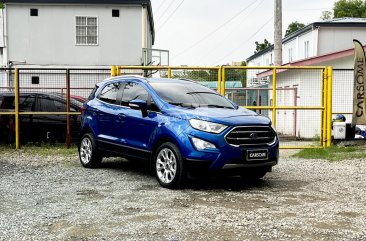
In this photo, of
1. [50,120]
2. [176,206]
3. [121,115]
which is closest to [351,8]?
[50,120]

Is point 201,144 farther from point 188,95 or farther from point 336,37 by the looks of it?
point 336,37

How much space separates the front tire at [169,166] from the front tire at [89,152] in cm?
206

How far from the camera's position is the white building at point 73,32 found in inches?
1037

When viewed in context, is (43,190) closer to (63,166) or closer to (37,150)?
(63,166)

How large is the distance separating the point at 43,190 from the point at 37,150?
5.44 meters

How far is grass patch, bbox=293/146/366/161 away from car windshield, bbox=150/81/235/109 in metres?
4.04

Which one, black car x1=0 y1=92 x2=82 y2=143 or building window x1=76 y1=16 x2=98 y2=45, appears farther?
building window x1=76 y1=16 x2=98 y2=45

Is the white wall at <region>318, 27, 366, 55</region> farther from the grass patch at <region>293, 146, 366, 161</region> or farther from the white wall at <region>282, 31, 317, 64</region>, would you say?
the grass patch at <region>293, 146, 366, 161</region>

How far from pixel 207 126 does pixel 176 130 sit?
1.65ft

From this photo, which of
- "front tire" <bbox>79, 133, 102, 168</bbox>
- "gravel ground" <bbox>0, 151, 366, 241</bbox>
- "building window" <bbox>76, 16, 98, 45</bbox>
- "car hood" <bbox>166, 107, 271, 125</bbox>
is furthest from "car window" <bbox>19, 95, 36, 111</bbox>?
"building window" <bbox>76, 16, 98, 45</bbox>

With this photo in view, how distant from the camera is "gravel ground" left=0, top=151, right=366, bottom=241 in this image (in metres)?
5.27

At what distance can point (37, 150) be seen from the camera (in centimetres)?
1273

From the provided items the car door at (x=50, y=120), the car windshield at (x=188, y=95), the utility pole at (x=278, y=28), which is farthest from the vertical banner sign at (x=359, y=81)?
the utility pole at (x=278, y=28)

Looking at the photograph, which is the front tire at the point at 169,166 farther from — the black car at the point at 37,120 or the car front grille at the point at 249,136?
the black car at the point at 37,120
